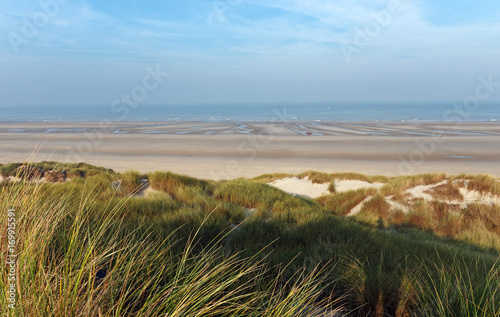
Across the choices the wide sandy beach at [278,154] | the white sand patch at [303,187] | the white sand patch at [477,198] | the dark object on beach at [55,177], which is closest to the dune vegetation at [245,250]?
the white sand patch at [477,198]

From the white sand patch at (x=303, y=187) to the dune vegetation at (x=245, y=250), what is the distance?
6.64 feet

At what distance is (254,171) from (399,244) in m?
15.5

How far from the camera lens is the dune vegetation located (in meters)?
2.01

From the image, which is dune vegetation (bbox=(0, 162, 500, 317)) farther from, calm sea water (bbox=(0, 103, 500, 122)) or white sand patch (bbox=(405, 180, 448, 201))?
calm sea water (bbox=(0, 103, 500, 122))

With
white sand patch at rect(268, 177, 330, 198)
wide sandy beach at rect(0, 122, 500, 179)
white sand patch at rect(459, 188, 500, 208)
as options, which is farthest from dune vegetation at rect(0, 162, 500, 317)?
wide sandy beach at rect(0, 122, 500, 179)

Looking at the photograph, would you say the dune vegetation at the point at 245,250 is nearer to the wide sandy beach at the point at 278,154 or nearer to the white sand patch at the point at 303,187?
the white sand patch at the point at 303,187

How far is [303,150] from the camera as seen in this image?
2766cm

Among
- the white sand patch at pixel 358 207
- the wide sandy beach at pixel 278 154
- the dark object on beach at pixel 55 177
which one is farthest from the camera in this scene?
the wide sandy beach at pixel 278 154

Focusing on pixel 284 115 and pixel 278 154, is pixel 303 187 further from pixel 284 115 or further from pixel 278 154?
pixel 284 115

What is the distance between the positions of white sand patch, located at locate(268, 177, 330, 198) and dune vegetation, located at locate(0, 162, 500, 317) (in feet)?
6.64

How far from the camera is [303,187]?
13.5 metres

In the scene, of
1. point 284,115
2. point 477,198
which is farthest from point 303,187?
point 284,115

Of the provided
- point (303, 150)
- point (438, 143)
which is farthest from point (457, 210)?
point (438, 143)

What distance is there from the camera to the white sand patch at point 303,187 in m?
12.8
